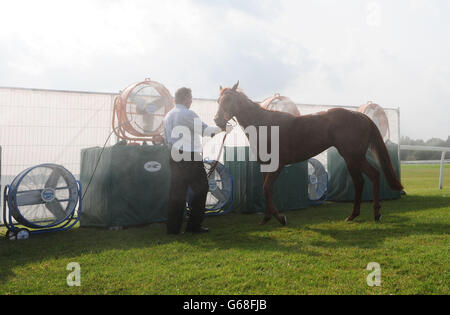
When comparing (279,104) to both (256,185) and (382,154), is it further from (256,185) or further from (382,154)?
(382,154)

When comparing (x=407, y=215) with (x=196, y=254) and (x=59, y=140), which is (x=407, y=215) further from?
(x=59, y=140)

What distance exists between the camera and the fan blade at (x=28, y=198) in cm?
394

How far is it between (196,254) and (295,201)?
12.0 ft

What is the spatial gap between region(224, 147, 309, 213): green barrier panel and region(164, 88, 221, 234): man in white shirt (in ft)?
6.23

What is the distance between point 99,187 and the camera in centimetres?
451

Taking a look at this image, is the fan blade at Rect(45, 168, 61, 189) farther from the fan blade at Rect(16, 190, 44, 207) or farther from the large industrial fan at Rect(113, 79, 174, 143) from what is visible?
the large industrial fan at Rect(113, 79, 174, 143)

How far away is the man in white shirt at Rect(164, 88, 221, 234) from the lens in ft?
12.9

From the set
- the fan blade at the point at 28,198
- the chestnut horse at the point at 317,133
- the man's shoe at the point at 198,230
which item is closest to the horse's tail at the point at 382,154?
the chestnut horse at the point at 317,133

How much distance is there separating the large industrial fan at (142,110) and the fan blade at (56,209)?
1286 millimetres

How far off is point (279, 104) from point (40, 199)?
14.7ft

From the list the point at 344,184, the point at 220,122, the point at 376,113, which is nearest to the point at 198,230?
the point at 220,122

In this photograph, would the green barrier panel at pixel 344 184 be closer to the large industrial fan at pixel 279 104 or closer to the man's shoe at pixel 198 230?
the large industrial fan at pixel 279 104

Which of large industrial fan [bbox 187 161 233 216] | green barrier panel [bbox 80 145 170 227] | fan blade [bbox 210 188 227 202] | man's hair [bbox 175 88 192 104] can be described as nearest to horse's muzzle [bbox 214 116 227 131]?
man's hair [bbox 175 88 192 104]
